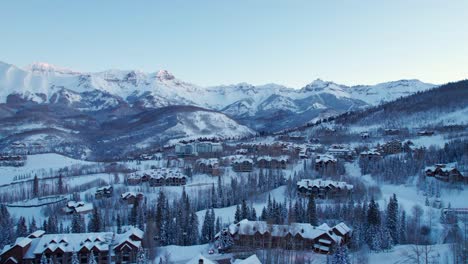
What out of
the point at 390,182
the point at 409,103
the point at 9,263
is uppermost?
the point at 409,103

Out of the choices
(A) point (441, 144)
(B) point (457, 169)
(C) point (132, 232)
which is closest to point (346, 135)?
(A) point (441, 144)

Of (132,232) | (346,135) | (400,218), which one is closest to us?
(132,232)

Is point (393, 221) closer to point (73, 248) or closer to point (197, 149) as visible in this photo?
point (73, 248)

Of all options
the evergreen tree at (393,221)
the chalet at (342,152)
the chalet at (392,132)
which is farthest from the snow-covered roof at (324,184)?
the chalet at (392,132)

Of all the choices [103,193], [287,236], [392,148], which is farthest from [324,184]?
[103,193]

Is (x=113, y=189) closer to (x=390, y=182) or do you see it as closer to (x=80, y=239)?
(x=80, y=239)

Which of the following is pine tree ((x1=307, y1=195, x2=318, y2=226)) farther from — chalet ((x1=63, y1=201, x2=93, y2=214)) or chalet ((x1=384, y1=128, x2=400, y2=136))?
chalet ((x1=384, y1=128, x2=400, y2=136))

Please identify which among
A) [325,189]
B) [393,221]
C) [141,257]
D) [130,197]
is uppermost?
[325,189]
